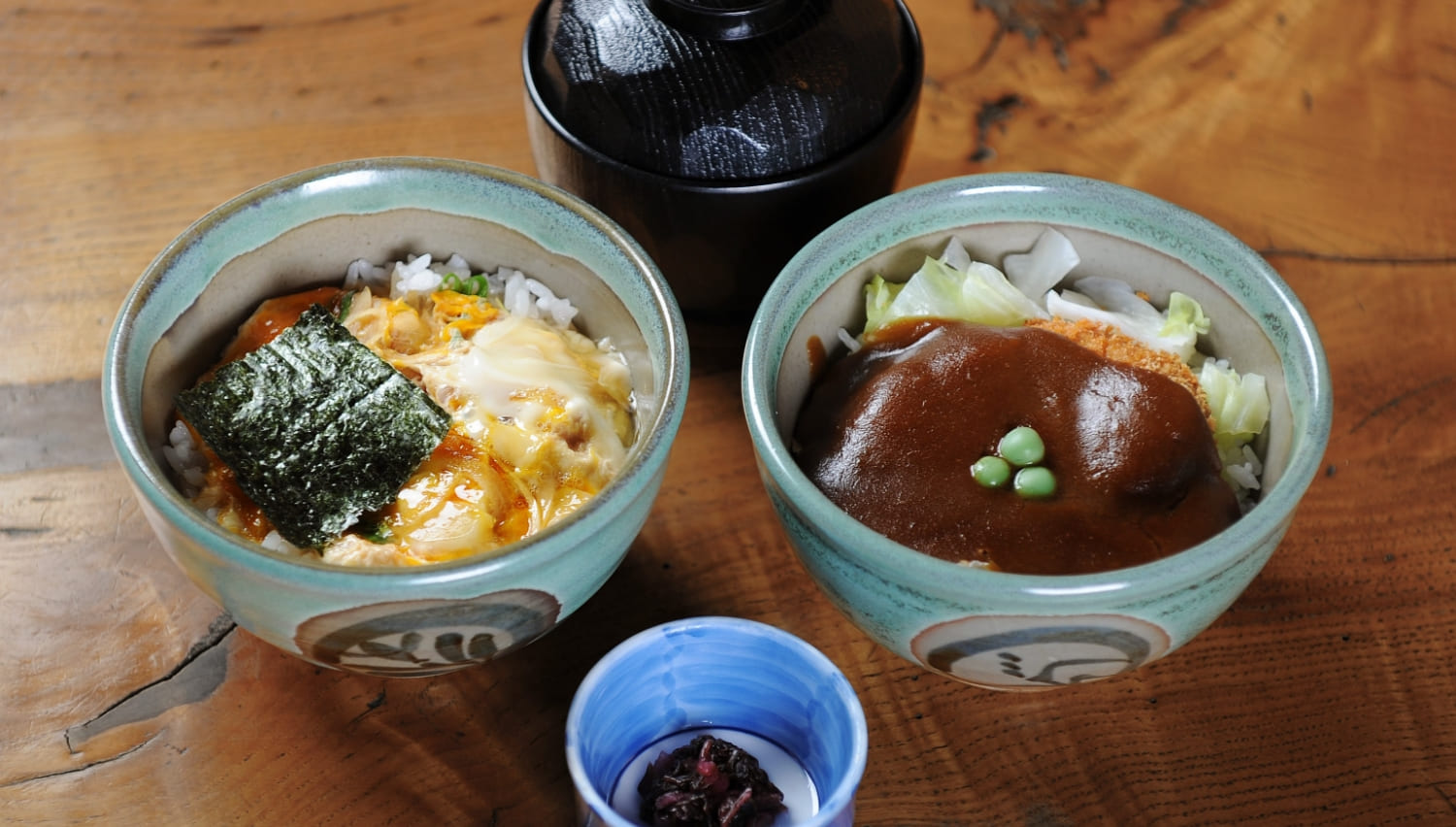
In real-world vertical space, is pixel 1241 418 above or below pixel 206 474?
above

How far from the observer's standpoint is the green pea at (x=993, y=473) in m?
1.50

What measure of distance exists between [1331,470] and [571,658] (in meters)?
1.02

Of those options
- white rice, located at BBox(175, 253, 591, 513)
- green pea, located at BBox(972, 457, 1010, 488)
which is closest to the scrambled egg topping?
white rice, located at BBox(175, 253, 591, 513)

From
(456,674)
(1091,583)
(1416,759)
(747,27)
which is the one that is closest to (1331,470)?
(1416,759)

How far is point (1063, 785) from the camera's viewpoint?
1528mm

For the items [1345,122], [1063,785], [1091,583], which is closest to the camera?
[1091,583]

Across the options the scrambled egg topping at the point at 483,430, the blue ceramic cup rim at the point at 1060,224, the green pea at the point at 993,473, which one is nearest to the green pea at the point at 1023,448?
the green pea at the point at 993,473

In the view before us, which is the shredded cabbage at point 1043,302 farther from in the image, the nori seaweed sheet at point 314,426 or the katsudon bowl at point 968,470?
the nori seaweed sheet at point 314,426

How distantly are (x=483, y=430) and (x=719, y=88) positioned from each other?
522 millimetres

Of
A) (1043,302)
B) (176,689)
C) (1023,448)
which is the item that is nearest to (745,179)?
(1043,302)

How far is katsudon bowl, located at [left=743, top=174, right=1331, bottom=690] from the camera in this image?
4.44ft

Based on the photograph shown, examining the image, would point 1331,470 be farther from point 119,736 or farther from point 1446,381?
point 119,736

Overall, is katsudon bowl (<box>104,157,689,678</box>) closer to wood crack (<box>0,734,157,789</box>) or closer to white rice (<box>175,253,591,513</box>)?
white rice (<box>175,253,591,513</box>)

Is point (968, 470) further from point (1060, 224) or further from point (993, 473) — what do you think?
point (1060, 224)
